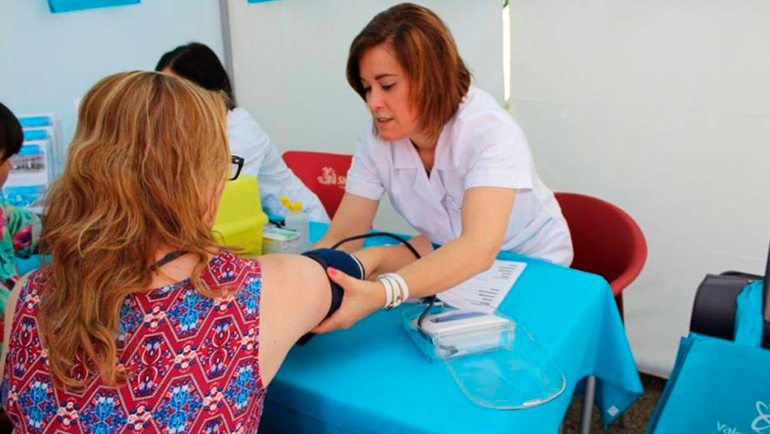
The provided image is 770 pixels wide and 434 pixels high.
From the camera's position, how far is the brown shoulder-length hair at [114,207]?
784 mm

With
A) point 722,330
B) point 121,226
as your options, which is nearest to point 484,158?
point 722,330

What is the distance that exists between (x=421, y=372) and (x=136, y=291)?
18.4 inches

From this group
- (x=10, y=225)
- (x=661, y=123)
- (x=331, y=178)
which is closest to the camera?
(x=10, y=225)

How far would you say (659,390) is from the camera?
2.34 meters

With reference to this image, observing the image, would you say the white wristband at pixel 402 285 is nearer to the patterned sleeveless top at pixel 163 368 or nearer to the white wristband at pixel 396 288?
the white wristband at pixel 396 288

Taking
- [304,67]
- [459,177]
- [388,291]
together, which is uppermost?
[304,67]

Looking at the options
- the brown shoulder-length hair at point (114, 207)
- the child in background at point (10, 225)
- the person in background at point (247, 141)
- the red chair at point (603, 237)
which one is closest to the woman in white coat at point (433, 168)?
the red chair at point (603, 237)

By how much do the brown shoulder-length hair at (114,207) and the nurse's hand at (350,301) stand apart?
27 cm

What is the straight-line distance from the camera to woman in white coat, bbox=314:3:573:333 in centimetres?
122

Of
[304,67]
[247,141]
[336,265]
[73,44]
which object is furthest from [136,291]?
[304,67]

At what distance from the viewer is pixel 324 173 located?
2594 millimetres

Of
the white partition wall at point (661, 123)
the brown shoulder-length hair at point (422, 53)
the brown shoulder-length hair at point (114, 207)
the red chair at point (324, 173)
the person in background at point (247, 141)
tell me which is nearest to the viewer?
the brown shoulder-length hair at point (114, 207)

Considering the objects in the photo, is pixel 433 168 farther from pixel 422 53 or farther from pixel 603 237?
pixel 603 237

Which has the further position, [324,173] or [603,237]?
[324,173]
